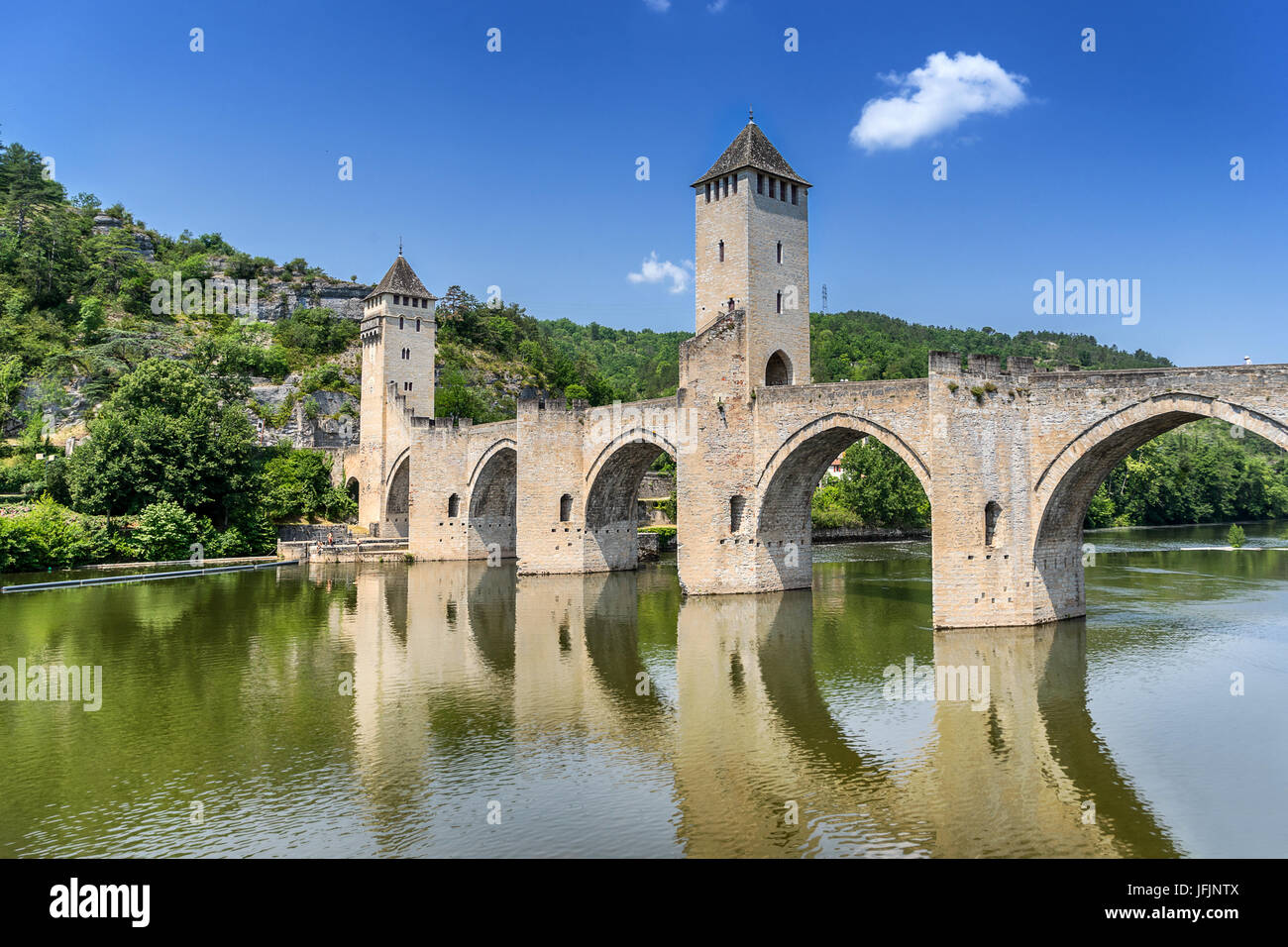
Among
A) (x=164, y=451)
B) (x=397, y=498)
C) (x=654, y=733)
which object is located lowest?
(x=654, y=733)

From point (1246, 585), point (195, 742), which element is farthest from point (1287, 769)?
point (1246, 585)

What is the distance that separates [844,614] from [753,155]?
12.8m

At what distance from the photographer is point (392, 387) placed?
143 feet

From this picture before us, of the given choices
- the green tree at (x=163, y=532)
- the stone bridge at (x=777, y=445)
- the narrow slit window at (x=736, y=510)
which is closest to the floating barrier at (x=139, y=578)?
the green tree at (x=163, y=532)

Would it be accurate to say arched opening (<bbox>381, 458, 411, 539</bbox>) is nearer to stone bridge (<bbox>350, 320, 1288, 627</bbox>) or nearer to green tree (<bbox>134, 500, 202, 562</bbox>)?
stone bridge (<bbox>350, 320, 1288, 627</bbox>)

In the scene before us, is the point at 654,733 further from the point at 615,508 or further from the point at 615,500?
the point at 615,508

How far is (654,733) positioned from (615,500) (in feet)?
64.7

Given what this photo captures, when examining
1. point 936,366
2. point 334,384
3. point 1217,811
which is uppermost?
point 334,384

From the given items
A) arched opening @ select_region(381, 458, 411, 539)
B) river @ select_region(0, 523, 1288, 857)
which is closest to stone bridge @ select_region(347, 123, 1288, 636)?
river @ select_region(0, 523, 1288, 857)

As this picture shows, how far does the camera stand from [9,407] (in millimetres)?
44250

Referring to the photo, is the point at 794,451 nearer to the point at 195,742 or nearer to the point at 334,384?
the point at 195,742

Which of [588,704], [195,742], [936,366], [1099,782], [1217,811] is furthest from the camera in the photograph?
[936,366]

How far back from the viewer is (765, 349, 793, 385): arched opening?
25750 millimetres

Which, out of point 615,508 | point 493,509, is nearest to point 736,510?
point 615,508
